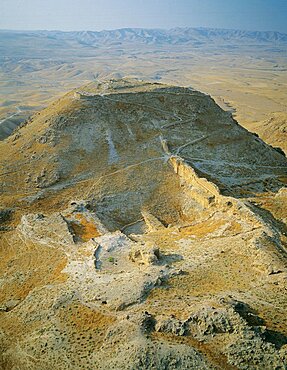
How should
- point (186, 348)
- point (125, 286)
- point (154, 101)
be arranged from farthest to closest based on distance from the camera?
point (154, 101) < point (125, 286) < point (186, 348)

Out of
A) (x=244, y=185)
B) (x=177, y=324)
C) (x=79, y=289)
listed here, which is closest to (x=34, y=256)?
(x=79, y=289)

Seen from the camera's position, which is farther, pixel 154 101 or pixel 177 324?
pixel 154 101

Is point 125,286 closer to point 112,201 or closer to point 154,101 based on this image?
point 112,201

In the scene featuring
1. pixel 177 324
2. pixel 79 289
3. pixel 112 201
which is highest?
pixel 177 324

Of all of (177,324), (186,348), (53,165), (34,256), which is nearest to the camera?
(186,348)

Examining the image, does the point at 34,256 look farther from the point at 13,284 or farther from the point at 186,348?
the point at 186,348

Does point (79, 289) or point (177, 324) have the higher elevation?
point (177, 324)
